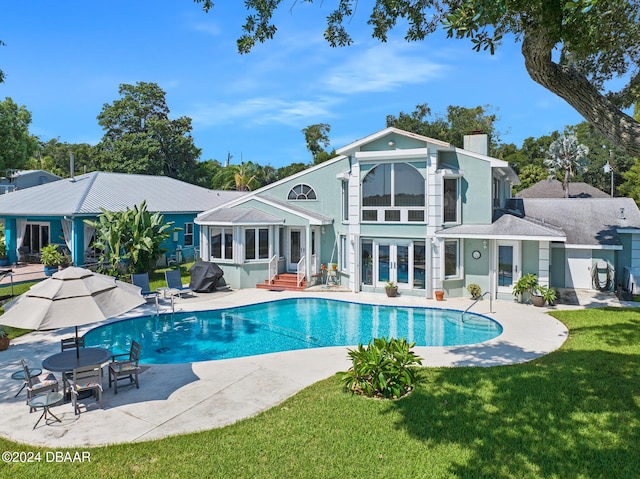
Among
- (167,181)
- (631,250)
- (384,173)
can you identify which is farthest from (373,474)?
(167,181)

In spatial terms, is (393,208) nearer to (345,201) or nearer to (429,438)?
(345,201)

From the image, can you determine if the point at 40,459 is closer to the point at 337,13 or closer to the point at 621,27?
the point at 337,13

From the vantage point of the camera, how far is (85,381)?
827 cm

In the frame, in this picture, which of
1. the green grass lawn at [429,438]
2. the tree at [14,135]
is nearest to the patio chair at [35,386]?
the green grass lawn at [429,438]

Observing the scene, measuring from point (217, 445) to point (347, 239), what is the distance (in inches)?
666

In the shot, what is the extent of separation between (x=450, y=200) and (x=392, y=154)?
378 cm

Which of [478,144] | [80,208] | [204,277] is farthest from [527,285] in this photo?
[80,208]

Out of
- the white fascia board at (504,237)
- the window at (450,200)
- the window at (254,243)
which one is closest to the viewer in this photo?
the white fascia board at (504,237)

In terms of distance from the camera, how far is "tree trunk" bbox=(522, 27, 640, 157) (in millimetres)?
8734

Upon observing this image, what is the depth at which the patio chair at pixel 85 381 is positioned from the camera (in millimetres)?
7996

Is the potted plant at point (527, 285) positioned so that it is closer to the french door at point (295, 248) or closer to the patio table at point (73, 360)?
the french door at point (295, 248)

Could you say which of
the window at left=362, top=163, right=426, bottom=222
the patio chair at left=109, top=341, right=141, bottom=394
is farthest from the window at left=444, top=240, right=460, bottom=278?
the patio chair at left=109, top=341, right=141, bottom=394

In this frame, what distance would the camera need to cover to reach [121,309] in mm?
8648

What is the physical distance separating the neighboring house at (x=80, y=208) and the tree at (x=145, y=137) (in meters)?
16.5
